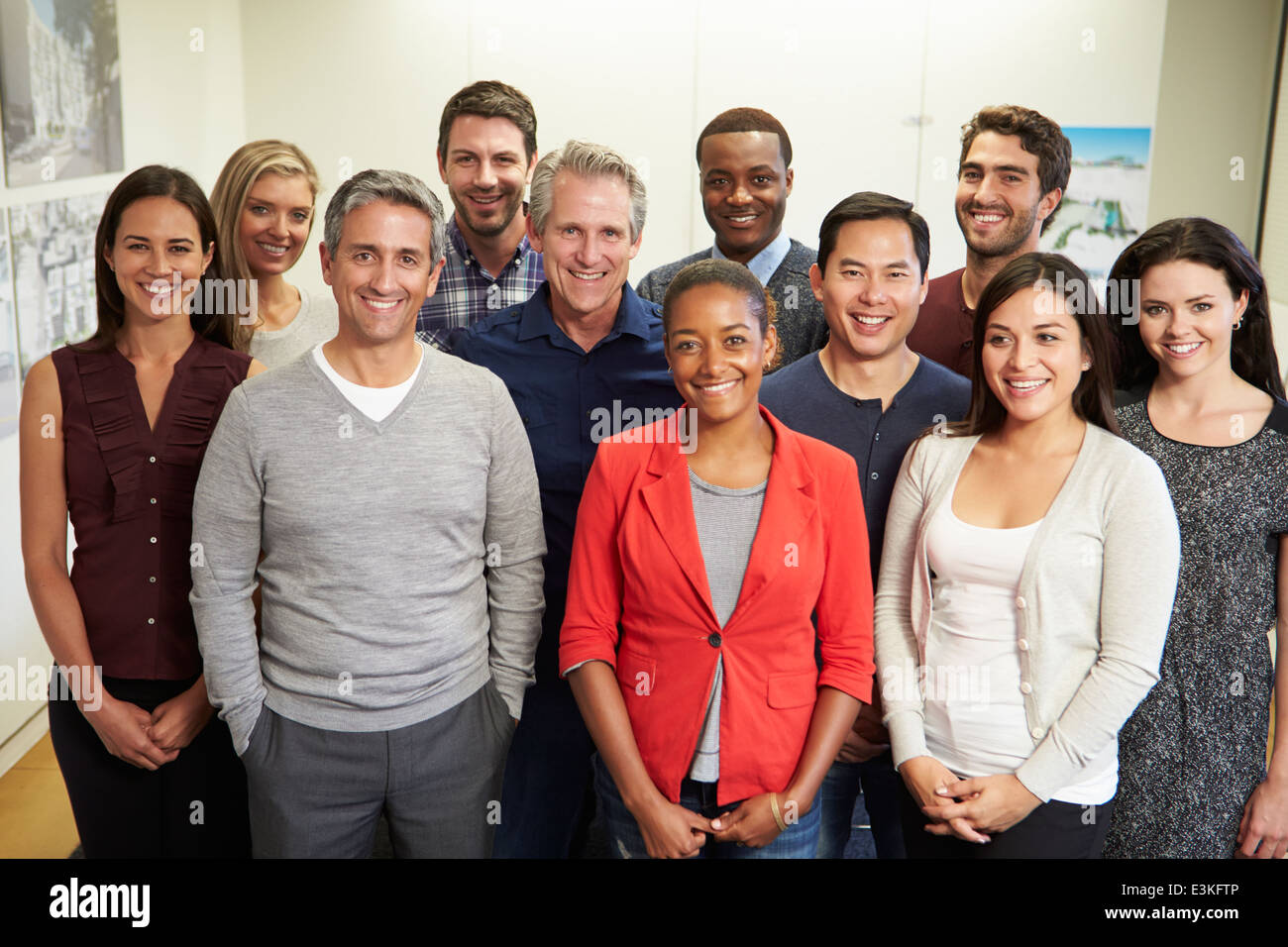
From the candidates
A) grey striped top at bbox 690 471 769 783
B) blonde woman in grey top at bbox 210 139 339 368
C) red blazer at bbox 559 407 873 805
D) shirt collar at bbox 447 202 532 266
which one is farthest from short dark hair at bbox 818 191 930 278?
blonde woman in grey top at bbox 210 139 339 368

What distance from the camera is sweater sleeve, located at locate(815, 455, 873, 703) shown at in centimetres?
175

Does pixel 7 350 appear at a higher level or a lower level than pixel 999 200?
lower

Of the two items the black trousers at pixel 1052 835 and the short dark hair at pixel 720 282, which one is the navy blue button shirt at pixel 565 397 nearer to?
the short dark hair at pixel 720 282

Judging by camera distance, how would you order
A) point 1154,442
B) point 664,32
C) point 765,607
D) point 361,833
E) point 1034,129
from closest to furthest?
1. point 765,607
2. point 361,833
3. point 1154,442
4. point 1034,129
5. point 664,32

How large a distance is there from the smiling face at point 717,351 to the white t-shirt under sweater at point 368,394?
468mm

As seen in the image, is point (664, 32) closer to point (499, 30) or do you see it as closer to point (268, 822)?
point (499, 30)

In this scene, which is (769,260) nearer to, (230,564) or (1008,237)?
(1008,237)

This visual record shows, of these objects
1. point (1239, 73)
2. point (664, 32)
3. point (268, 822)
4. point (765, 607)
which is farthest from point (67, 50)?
point (1239, 73)

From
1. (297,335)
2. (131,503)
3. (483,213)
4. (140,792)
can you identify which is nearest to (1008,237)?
(483,213)

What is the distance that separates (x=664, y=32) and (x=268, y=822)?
3640mm

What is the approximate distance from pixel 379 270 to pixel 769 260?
1.14 metres

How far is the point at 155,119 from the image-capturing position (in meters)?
4.08

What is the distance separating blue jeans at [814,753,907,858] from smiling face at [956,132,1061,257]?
1.29 m

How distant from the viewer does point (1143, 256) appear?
199 cm
